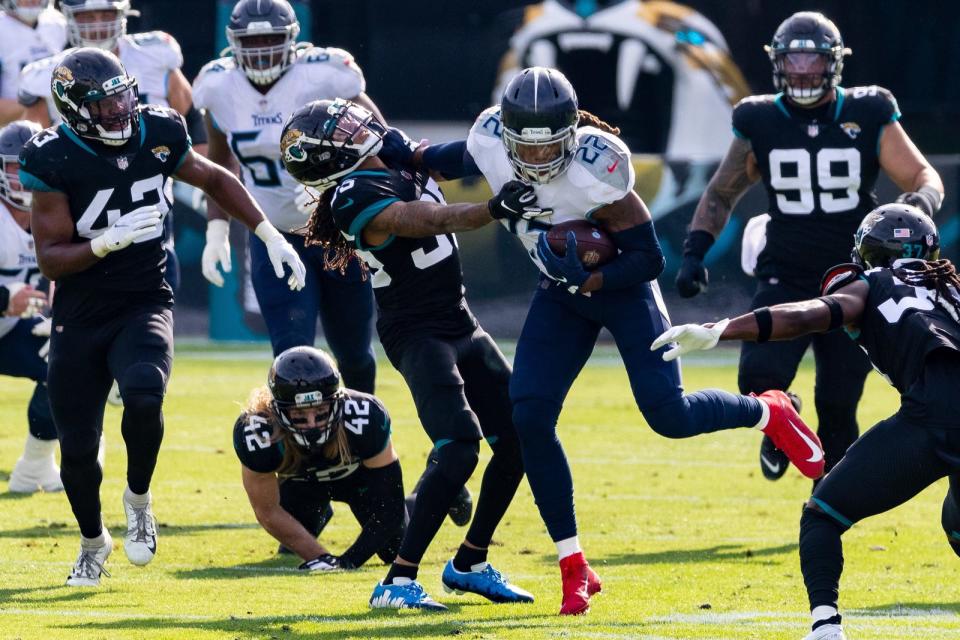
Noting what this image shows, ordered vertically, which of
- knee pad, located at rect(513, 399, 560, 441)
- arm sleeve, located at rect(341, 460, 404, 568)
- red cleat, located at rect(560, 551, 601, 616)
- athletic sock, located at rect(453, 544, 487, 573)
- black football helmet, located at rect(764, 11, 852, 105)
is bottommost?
arm sleeve, located at rect(341, 460, 404, 568)

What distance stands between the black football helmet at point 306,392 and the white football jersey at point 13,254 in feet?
5.99

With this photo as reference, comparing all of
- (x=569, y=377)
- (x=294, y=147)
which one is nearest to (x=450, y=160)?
(x=294, y=147)

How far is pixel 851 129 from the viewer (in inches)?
254

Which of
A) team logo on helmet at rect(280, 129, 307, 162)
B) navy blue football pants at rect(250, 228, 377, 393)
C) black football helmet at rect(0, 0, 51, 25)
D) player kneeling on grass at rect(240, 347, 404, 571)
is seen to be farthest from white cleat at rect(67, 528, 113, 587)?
black football helmet at rect(0, 0, 51, 25)

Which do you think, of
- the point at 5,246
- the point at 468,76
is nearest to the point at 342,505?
the point at 5,246

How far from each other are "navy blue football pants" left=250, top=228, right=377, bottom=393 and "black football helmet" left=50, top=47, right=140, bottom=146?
132 cm

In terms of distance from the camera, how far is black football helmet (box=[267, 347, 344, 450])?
5566 mm

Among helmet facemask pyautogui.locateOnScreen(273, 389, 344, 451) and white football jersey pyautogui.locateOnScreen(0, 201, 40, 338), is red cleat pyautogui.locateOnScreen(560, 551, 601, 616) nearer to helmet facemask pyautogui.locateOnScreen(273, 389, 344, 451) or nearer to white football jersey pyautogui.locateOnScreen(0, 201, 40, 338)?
helmet facemask pyautogui.locateOnScreen(273, 389, 344, 451)

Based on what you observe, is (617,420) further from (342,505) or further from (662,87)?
(662,87)

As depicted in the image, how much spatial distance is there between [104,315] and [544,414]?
4.77ft

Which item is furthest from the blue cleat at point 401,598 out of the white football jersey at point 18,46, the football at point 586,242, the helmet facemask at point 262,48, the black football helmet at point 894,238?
the white football jersey at point 18,46

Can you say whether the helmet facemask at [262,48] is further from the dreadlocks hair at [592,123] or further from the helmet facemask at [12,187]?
the dreadlocks hair at [592,123]

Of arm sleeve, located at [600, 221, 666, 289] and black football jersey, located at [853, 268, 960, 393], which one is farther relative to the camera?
arm sleeve, located at [600, 221, 666, 289]

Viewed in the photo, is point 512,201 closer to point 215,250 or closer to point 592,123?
point 592,123
